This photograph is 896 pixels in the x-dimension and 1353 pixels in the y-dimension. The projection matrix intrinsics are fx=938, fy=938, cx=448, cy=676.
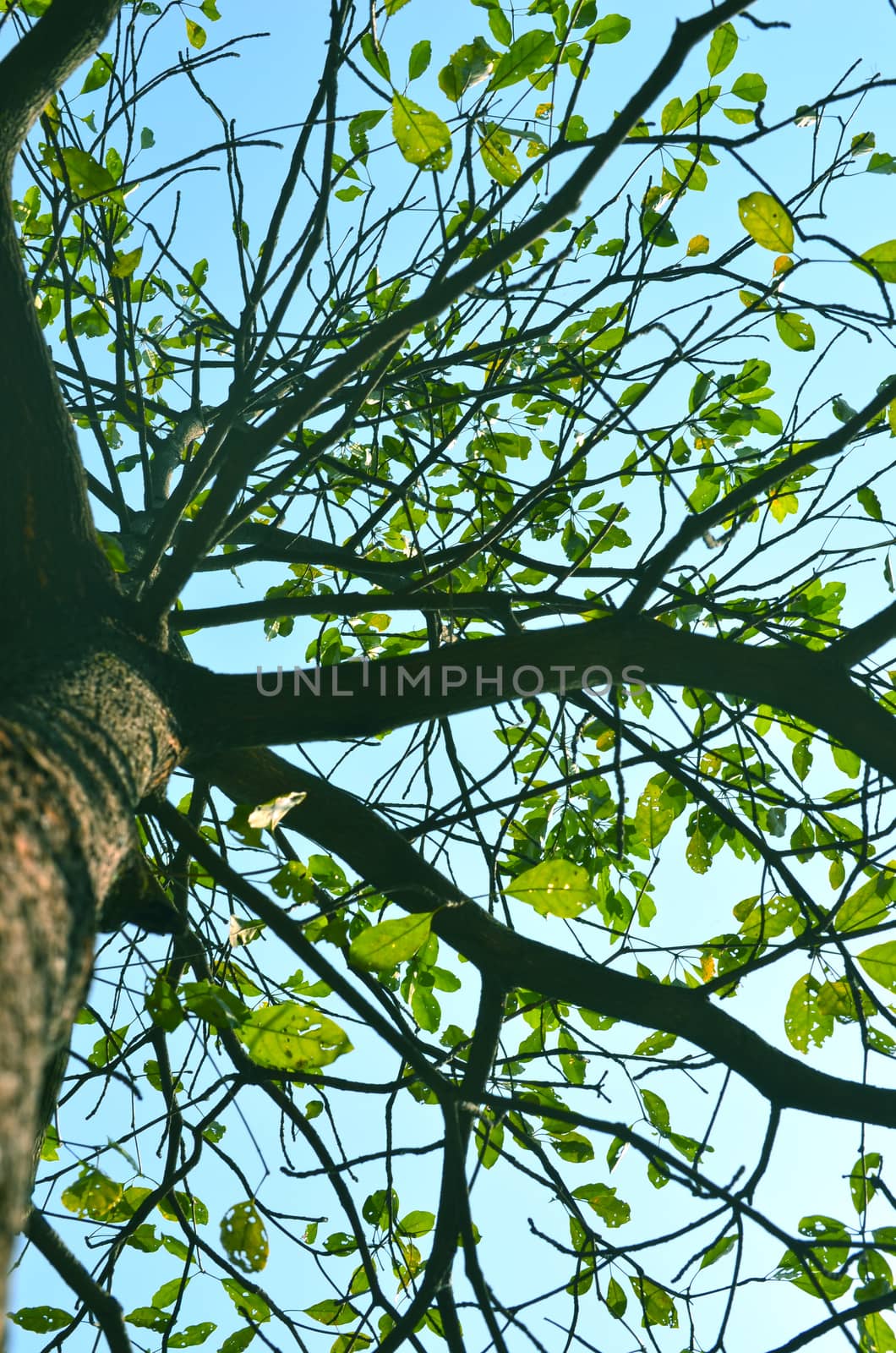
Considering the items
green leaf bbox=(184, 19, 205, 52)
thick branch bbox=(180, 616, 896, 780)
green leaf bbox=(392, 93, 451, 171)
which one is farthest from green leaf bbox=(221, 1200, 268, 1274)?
green leaf bbox=(184, 19, 205, 52)

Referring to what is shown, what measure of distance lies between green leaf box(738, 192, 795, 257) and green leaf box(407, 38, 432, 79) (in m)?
0.72

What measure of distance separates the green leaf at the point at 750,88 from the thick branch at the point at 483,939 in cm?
185

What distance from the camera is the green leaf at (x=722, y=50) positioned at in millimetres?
2102

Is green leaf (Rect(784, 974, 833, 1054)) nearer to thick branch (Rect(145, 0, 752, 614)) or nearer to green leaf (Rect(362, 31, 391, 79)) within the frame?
thick branch (Rect(145, 0, 752, 614))

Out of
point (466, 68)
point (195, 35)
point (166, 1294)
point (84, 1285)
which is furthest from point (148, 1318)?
point (195, 35)

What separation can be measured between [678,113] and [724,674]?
4.63 feet

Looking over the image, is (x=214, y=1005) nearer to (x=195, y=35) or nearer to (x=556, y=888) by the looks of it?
(x=556, y=888)

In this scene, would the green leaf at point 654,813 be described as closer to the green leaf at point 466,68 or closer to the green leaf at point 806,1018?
the green leaf at point 806,1018

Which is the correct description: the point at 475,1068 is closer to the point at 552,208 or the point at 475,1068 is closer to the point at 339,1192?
the point at 339,1192

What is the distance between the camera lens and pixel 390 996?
6.72 feet

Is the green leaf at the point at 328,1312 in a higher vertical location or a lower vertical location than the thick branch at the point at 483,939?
lower

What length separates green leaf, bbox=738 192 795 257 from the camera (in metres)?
1.65

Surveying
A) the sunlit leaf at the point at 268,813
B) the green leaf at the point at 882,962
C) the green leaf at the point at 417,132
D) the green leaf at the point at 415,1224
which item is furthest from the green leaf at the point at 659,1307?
the green leaf at the point at 417,132

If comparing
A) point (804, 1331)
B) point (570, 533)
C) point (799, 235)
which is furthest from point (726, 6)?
point (804, 1331)
